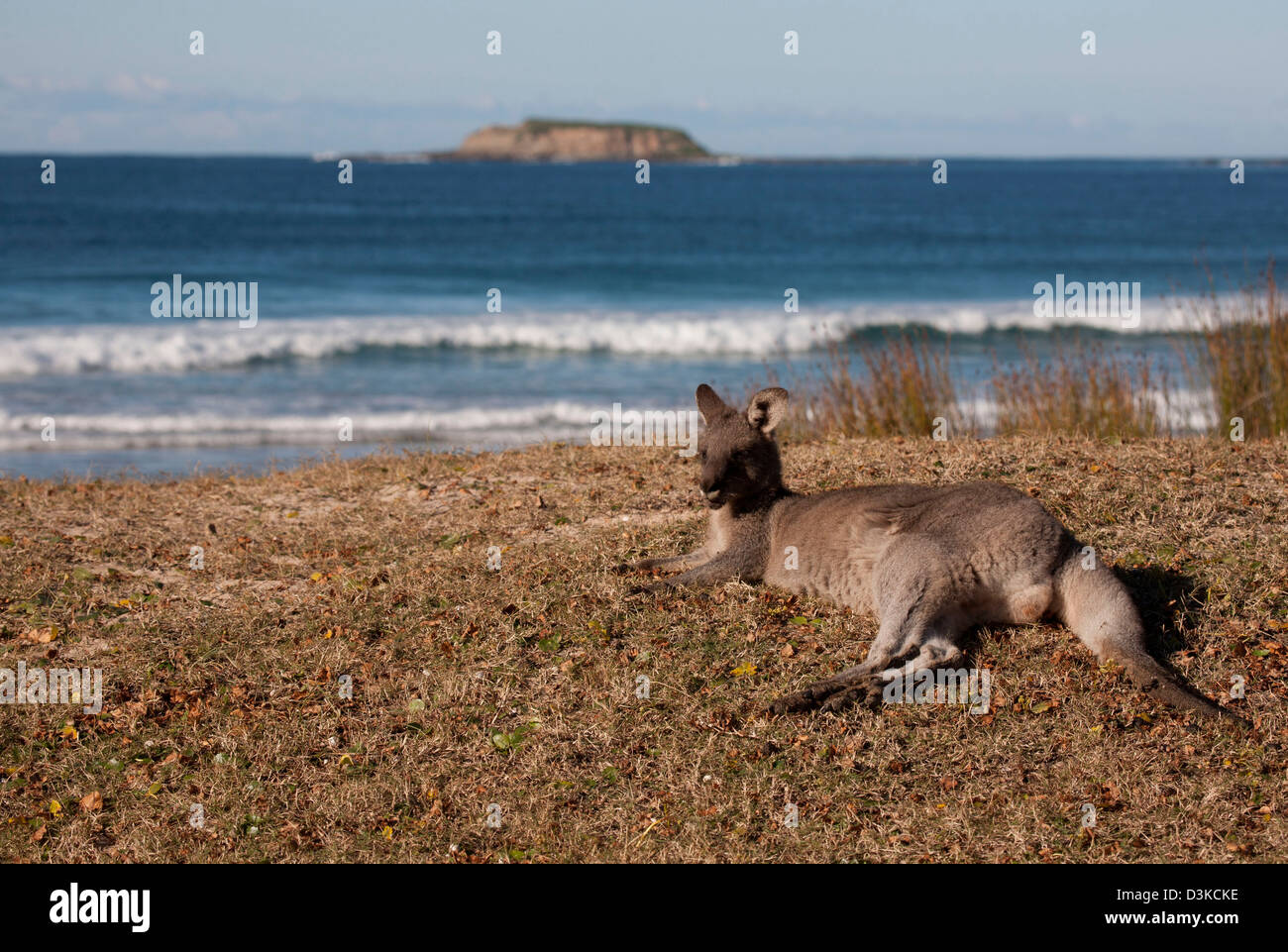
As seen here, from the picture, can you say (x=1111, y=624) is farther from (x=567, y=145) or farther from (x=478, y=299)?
(x=567, y=145)

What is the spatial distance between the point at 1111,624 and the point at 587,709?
102 inches

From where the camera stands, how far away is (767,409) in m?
6.29

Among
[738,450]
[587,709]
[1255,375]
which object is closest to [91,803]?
[587,709]

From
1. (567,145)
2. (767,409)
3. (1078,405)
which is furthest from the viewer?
(567,145)

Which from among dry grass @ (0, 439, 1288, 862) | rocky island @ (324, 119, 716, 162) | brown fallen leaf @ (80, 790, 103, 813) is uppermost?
rocky island @ (324, 119, 716, 162)

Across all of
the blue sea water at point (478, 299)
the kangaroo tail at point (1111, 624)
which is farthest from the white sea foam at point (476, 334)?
the kangaroo tail at point (1111, 624)

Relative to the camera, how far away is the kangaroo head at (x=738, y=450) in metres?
6.22

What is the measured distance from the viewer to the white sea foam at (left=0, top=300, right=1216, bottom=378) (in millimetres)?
21250

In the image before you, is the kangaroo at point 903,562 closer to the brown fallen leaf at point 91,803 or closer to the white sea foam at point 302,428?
the brown fallen leaf at point 91,803

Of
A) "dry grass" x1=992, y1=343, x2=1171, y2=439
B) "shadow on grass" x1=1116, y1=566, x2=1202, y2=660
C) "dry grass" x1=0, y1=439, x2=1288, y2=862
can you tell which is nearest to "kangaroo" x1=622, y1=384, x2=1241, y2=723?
"dry grass" x1=0, y1=439, x2=1288, y2=862

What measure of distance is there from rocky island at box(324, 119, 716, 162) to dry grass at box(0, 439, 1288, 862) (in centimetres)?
16955

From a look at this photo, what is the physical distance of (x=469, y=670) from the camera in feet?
19.0

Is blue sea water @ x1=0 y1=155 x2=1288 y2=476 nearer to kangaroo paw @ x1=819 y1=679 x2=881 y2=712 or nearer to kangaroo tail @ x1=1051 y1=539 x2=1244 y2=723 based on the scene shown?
kangaroo tail @ x1=1051 y1=539 x2=1244 y2=723

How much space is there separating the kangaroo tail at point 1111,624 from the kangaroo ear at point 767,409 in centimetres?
165
